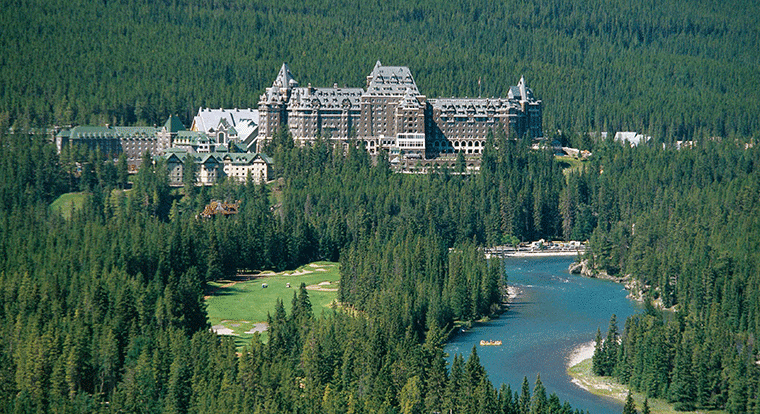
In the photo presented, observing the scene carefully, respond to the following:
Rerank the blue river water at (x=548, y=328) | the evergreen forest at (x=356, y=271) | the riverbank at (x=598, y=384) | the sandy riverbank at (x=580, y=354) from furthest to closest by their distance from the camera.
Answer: the sandy riverbank at (x=580, y=354) < the blue river water at (x=548, y=328) < the riverbank at (x=598, y=384) < the evergreen forest at (x=356, y=271)

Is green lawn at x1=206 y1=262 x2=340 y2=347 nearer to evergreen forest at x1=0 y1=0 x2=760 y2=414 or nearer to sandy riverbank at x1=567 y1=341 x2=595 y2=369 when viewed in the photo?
evergreen forest at x1=0 y1=0 x2=760 y2=414

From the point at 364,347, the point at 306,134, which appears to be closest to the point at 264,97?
the point at 306,134

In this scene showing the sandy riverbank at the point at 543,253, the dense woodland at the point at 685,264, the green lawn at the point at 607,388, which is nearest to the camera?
the green lawn at the point at 607,388

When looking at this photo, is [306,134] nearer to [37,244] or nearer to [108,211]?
[108,211]

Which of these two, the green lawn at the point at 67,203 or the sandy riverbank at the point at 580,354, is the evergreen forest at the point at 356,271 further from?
the sandy riverbank at the point at 580,354

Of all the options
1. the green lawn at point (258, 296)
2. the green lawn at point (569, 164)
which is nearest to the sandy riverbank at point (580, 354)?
the green lawn at point (258, 296)

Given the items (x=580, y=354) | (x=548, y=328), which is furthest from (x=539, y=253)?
(x=580, y=354)

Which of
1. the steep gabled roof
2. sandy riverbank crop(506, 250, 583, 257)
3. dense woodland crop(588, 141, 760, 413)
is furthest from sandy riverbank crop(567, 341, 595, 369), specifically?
the steep gabled roof
